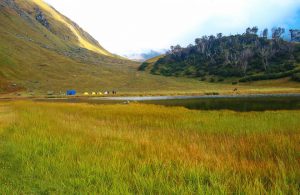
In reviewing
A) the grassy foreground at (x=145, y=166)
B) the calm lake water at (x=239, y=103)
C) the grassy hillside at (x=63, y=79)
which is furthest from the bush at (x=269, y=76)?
the grassy foreground at (x=145, y=166)

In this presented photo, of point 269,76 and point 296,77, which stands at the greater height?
point 269,76

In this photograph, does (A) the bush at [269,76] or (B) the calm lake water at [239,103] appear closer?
(B) the calm lake water at [239,103]

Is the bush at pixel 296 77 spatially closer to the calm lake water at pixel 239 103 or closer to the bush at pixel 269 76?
the bush at pixel 269 76

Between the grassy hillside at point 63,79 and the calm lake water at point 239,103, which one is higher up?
the grassy hillside at point 63,79

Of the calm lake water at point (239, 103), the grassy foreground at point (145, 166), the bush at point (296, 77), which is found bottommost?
the calm lake water at point (239, 103)

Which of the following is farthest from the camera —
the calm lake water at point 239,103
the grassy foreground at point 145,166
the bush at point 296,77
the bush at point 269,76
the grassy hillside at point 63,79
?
the bush at point 269,76

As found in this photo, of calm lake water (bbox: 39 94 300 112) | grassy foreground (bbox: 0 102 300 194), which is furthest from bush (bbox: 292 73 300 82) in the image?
grassy foreground (bbox: 0 102 300 194)

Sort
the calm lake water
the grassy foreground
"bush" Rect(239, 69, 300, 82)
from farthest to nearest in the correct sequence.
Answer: "bush" Rect(239, 69, 300, 82) < the calm lake water < the grassy foreground

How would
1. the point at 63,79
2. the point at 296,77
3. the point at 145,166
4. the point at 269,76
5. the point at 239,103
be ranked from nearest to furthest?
the point at 145,166
the point at 239,103
the point at 296,77
the point at 269,76
the point at 63,79

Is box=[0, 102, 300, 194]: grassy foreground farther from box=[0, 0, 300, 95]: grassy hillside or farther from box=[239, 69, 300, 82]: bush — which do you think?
box=[239, 69, 300, 82]: bush

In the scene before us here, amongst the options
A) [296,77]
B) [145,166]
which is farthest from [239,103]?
[296,77]

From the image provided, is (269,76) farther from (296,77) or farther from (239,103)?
(239,103)

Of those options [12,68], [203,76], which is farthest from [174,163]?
[203,76]

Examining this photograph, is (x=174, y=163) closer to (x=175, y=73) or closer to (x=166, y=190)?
(x=166, y=190)
